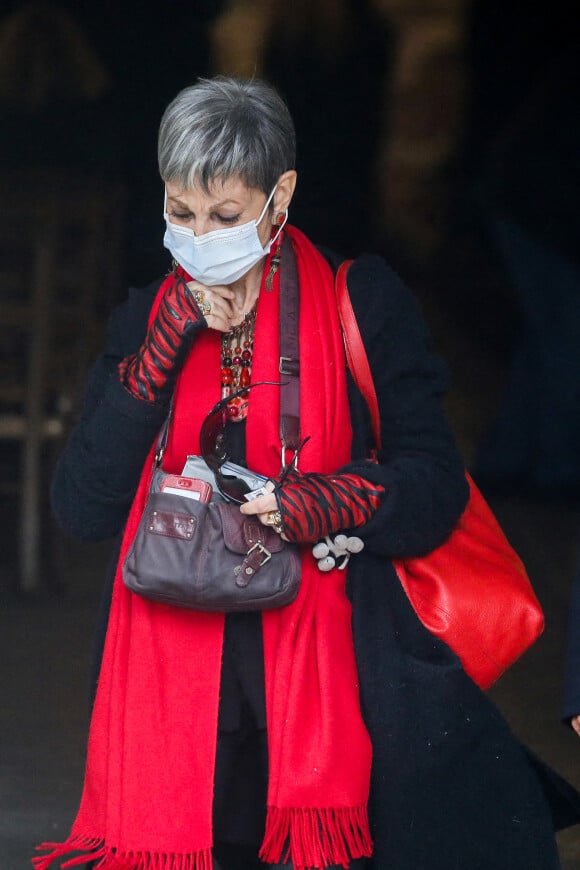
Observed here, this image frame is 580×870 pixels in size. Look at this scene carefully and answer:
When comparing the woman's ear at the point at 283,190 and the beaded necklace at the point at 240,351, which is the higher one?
the woman's ear at the point at 283,190

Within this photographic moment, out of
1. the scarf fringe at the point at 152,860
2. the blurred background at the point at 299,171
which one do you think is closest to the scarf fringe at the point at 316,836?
the scarf fringe at the point at 152,860

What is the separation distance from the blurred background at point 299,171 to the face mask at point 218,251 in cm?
212

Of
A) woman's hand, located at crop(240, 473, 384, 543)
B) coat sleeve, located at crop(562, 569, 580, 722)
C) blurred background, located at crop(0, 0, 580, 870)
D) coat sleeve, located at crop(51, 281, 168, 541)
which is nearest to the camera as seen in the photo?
coat sleeve, located at crop(562, 569, 580, 722)

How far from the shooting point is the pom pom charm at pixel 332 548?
84.7 inches

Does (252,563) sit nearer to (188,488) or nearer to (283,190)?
(188,488)

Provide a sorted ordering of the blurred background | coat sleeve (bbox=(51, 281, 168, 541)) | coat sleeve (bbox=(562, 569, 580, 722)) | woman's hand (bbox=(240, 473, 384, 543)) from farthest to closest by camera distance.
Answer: the blurred background, coat sleeve (bbox=(51, 281, 168, 541)), woman's hand (bbox=(240, 473, 384, 543)), coat sleeve (bbox=(562, 569, 580, 722))

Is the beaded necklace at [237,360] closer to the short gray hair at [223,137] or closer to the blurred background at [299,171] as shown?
the short gray hair at [223,137]

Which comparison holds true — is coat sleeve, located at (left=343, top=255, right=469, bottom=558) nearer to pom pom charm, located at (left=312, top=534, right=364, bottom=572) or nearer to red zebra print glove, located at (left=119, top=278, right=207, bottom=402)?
pom pom charm, located at (left=312, top=534, right=364, bottom=572)

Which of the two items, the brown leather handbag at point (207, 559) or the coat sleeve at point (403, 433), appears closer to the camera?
the brown leather handbag at point (207, 559)

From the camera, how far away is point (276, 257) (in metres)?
2.27

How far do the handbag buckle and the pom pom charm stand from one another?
111 millimetres

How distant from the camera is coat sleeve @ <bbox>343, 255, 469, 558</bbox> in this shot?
216 centimetres

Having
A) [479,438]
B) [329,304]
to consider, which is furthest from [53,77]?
[329,304]

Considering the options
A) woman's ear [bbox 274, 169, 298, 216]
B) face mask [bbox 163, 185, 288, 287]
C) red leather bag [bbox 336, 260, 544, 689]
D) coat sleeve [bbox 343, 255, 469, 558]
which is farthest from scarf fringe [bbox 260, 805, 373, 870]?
woman's ear [bbox 274, 169, 298, 216]
